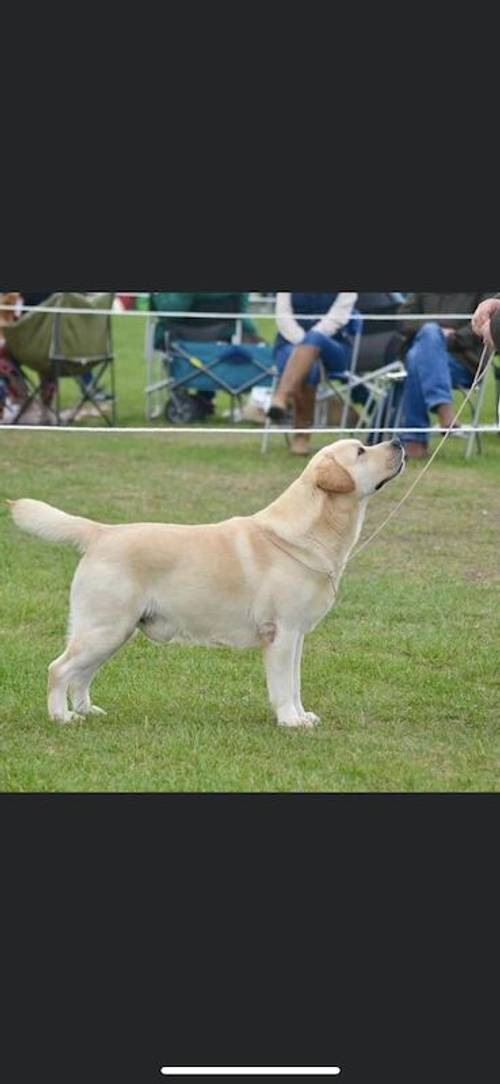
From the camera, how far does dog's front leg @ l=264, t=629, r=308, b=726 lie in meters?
6.47

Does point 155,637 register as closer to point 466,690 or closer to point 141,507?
point 466,690

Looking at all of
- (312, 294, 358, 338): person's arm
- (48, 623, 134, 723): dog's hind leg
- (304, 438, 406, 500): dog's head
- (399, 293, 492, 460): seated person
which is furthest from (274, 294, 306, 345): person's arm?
(48, 623, 134, 723): dog's hind leg

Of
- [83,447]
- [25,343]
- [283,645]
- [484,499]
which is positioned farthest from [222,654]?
[25,343]

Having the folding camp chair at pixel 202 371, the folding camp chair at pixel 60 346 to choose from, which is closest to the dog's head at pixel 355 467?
the folding camp chair at pixel 60 346

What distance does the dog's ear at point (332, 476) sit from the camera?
6.44 m

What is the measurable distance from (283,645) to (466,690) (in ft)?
3.59

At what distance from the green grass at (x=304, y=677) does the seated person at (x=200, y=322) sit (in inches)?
207

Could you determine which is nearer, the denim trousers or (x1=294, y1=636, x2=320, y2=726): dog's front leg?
(x1=294, y1=636, x2=320, y2=726): dog's front leg

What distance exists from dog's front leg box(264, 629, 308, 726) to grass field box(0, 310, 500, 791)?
79 mm

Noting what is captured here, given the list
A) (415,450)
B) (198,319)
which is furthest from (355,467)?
(198,319)

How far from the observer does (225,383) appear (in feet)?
54.0

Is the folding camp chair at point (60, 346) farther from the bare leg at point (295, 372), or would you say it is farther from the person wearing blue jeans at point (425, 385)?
the person wearing blue jeans at point (425, 385)

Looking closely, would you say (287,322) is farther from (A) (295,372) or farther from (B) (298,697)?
(B) (298,697)

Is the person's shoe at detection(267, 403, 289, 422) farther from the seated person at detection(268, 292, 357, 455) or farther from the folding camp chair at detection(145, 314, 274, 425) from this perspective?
the folding camp chair at detection(145, 314, 274, 425)
